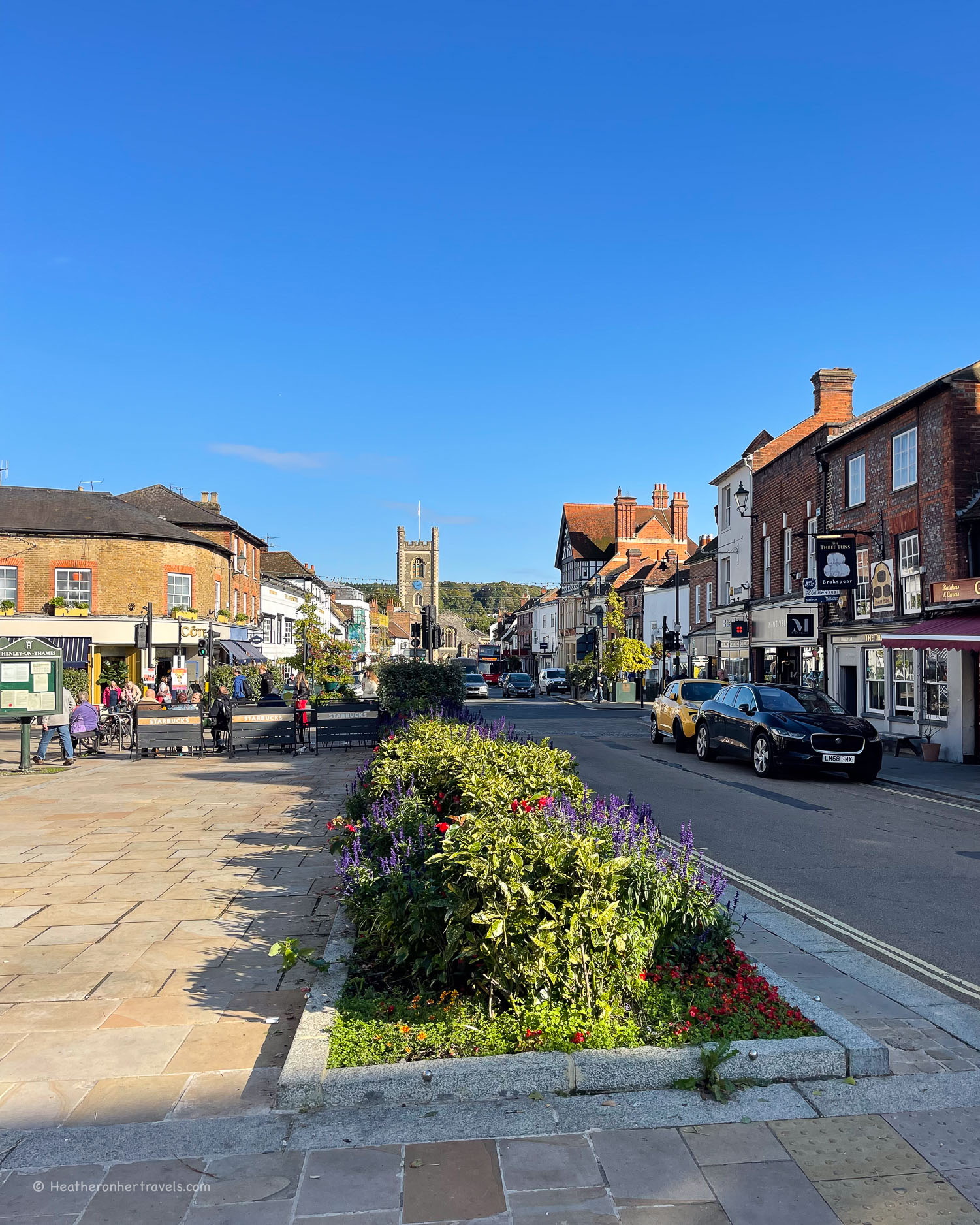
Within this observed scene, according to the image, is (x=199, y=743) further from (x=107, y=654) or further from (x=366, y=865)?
(x=107, y=654)

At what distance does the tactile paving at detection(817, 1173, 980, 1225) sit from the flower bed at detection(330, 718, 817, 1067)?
3.06 ft

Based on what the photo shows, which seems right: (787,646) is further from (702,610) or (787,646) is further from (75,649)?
(75,649)

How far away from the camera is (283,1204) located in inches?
122

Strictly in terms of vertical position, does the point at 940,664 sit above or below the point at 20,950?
above

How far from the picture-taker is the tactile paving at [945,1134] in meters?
3.41

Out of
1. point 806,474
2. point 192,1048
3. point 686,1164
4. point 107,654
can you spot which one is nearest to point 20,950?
point 192,1048

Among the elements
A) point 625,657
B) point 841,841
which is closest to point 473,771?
point 841,841

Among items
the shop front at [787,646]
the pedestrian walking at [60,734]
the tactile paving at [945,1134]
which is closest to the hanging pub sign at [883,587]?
the shop front at [787,646]

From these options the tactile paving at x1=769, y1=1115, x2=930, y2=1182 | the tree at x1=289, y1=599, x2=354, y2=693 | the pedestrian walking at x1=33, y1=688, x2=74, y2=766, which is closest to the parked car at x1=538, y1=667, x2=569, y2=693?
the tree at x1=289, y1=599, x2=354, y2=693

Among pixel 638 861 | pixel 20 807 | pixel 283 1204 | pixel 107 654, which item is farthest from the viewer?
pixel 107 654

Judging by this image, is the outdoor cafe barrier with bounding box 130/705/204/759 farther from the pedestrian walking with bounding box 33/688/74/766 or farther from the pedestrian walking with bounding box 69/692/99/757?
the pedestrian walking with bounding box 33/688/74/766

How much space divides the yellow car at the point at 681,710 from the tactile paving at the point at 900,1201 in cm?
1707

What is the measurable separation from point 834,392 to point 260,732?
23610 millimetres

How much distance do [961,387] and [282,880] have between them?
17.5 meters
